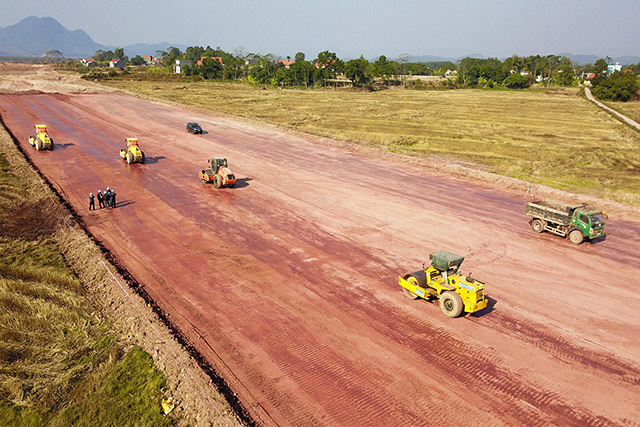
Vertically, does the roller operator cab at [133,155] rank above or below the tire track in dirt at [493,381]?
above

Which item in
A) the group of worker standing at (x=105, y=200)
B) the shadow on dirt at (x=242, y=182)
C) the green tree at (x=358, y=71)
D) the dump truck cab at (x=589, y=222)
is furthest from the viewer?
the green tree at (x=358, y=71)

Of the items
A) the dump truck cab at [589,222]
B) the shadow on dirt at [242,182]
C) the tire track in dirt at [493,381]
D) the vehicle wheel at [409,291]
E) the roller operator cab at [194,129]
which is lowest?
the tire track in dirt at [493,381]

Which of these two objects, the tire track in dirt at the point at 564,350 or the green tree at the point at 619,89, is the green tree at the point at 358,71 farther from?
the tire track in dirt at the point at 564,350

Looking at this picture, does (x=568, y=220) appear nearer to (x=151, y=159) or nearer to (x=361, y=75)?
(x=151, y=159)

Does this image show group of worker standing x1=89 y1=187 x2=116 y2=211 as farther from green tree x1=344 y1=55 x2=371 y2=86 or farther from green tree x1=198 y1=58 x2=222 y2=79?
green tree x1=198 y1=58 x2=222 y2=79

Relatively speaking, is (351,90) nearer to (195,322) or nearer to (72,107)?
(72,107)

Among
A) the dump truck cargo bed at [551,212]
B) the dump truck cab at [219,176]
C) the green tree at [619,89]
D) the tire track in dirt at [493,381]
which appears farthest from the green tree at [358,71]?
the tire track in dirt at [493,381]

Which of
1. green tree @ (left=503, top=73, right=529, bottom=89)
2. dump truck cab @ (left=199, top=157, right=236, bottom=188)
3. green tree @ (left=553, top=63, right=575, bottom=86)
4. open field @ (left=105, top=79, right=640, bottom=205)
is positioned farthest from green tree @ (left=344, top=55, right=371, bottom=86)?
dump truck cab @ (left=199, top=157, right=236, bottom=188)

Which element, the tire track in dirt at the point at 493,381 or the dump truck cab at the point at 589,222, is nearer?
the tire track in dirt at the point at 493,381

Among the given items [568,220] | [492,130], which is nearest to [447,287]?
[568,220]
